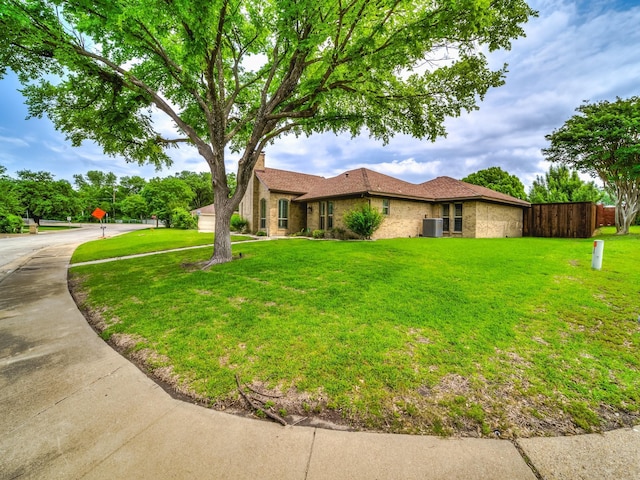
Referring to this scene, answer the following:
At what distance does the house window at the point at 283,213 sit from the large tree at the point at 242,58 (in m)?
9.51

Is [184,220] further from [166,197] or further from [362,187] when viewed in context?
[362,187]

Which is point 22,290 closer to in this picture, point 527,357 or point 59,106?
point 59,106

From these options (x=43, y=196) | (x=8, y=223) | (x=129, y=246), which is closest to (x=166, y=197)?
(x=8, y=223)

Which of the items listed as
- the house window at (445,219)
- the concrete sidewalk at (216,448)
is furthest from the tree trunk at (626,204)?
the concrete sidewalk at (216,448)

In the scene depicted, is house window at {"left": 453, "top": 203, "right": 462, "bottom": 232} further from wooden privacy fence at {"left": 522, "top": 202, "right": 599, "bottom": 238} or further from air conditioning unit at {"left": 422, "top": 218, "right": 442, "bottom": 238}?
wooden privacy fence at {"left": 522, "top": 202, "right": 599, "bottom": 238}

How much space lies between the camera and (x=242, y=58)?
10109mm

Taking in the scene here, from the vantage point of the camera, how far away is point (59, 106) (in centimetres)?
1001

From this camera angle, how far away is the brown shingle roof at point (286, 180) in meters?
21.5

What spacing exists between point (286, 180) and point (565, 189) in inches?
1184

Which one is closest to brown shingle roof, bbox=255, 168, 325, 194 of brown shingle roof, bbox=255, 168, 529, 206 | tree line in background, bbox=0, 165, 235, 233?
brown shingle roof, bbox=255, 168, 529, 206

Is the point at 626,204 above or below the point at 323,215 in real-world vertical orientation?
above

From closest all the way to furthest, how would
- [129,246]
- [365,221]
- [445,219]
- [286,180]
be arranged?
1. [365,221]
2. [129,246]
3. [445,219]
4. [286,180]

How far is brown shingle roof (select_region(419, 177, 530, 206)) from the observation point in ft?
59.9

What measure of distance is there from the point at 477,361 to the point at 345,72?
762 centimetres
